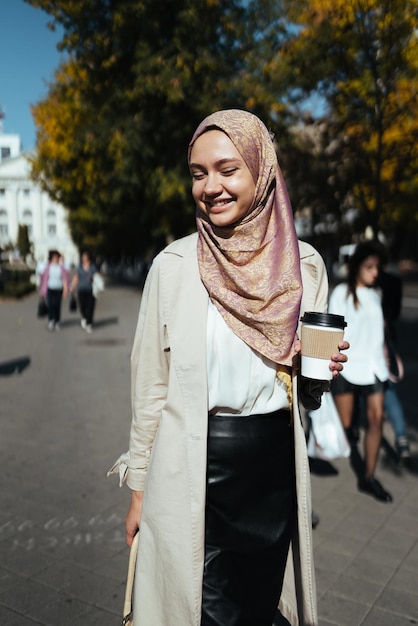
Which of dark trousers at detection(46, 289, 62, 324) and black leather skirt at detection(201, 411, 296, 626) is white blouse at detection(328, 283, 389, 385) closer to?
black leather skirt at detection(201, 411, 296, 626)

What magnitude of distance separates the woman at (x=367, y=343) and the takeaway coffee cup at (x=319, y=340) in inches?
106

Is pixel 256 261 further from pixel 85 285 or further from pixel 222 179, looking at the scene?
pixel 85 285

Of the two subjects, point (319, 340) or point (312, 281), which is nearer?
point (319, 340)

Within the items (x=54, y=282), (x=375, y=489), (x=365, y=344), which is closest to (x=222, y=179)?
(x=365, y=344)

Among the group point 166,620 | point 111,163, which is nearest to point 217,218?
point 166,620

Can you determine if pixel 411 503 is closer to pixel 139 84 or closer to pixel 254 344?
pixel 254 344

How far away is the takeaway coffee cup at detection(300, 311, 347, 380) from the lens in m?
1.88

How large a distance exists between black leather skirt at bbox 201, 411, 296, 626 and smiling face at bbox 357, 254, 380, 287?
9.25 feet

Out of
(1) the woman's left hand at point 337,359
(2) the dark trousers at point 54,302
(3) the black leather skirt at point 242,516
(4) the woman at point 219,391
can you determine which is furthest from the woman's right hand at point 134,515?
(2) the dark trousers at point 54,302

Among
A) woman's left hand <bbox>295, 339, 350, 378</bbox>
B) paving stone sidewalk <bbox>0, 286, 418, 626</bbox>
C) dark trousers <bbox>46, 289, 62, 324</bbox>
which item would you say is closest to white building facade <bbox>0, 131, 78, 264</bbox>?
dark trousers <bbox>46, 289, 62, 324</bbox>

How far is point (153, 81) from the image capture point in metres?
16.4

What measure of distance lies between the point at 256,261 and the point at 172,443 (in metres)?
0.65

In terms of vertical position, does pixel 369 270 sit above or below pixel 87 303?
above

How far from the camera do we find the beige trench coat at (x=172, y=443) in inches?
75.0
